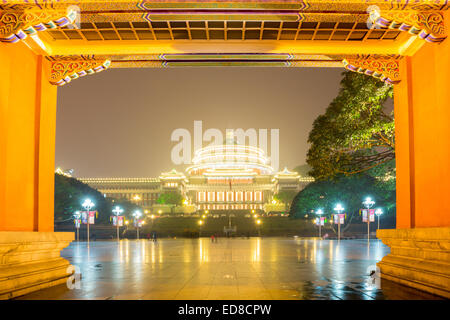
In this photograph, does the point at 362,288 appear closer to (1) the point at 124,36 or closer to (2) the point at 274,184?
(1) the point at 124,36

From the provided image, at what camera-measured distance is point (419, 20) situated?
8.95m

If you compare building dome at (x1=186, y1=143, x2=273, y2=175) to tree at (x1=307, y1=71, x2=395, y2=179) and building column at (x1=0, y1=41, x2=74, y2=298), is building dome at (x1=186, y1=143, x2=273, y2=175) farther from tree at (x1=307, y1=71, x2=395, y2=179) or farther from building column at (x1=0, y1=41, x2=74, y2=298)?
building column at (x1=0, y1=41, x2=74, y2=298)

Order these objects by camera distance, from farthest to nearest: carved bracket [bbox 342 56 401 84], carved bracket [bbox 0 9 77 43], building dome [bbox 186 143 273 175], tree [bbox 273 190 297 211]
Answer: building dome [bbox 186 143 273 175]
tree [bbox 273 190 297 211]
carved bracket [bbox 342 56 401 84]
carved bracket [bbox 0 9 77 43]

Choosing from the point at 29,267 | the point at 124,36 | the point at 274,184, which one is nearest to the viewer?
the point at 29,267

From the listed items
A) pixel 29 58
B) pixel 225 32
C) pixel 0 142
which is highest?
pixel 225 32

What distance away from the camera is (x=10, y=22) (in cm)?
887

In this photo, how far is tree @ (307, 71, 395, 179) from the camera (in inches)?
608

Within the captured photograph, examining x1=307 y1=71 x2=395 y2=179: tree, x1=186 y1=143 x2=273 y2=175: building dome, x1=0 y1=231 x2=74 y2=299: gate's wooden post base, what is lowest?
x1=0 y1=231 x2=74 y2=299: gate's wooden post base

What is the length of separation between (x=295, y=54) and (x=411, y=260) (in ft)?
18.0

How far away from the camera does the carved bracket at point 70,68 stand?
11.5 m

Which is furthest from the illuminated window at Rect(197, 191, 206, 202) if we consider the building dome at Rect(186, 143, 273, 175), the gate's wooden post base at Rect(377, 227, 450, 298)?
the gate's wooden post base at Rect(377, 227, 450, 298)

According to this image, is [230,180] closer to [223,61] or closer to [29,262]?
[223,61]

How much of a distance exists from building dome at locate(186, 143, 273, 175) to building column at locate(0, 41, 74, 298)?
321ft

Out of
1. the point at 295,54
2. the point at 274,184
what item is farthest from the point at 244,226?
the point at 295,54
